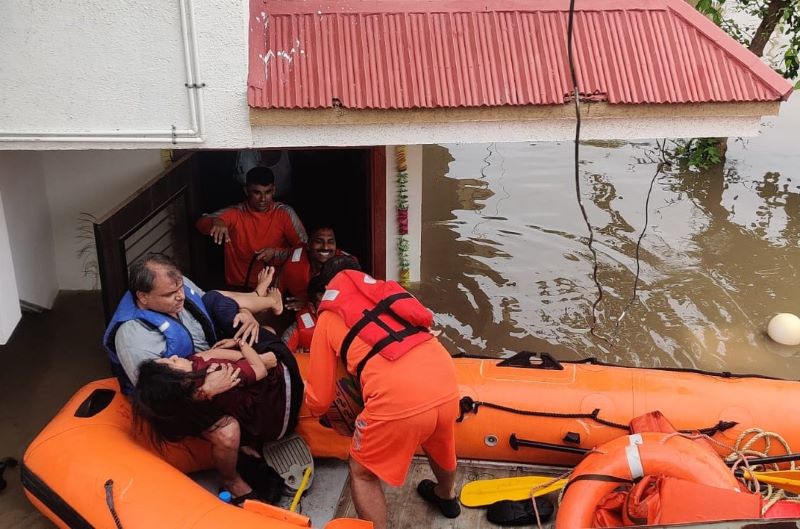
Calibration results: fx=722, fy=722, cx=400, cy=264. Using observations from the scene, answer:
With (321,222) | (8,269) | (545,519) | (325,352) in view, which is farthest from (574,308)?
(8,269)

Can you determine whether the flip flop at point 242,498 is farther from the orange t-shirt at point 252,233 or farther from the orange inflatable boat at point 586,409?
the orange t-shirt at point 252,233

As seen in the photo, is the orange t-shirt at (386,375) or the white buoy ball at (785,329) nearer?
the orange t-shirt at (386,375)

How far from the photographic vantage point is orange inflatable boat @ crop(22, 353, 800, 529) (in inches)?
134

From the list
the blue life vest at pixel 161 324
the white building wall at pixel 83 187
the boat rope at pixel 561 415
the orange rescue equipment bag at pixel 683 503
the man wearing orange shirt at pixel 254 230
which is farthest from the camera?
the white building wall at pixel 83 187

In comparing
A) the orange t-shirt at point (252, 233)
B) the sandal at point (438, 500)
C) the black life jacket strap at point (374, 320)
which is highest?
the black life jacket strap at point (374, 320)

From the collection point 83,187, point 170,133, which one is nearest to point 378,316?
point 170,133

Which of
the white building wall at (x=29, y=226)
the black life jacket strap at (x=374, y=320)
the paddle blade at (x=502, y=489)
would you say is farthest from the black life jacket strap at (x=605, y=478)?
the white building wall at (x=29, y=226)

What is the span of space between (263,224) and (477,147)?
660 centimetres

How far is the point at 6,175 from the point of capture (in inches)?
194

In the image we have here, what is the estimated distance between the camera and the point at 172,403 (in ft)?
11.1

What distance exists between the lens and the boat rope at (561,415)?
3.78 meters

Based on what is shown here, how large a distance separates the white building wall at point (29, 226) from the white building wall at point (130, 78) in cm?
123

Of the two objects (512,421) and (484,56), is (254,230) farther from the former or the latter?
(512,421)

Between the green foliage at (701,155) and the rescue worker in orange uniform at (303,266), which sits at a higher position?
the rescue worker in orange uniform at (303,266)
